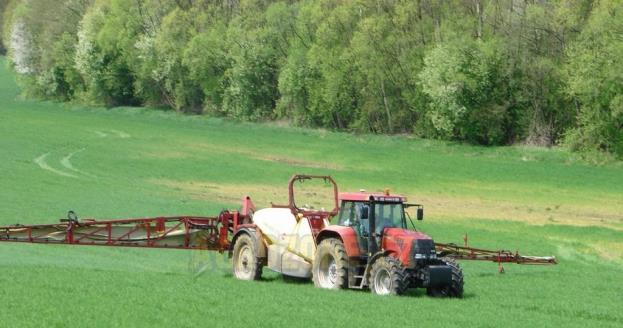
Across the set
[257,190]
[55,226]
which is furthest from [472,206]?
[55,226]

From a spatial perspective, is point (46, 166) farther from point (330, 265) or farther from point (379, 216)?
point (379, 216)

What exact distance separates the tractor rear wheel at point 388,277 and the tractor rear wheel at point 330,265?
71cm

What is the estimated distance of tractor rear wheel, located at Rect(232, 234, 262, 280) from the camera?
85.9 feet

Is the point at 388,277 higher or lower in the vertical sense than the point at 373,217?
lower

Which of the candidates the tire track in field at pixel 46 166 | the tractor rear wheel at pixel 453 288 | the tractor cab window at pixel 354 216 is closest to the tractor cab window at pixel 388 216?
the tractor cab window at pixel 354 216

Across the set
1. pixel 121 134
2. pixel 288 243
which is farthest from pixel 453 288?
pixel 121 134

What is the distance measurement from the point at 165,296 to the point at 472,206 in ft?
101

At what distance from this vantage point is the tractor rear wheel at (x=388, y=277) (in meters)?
22.6

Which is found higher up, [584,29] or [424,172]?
[584,29]

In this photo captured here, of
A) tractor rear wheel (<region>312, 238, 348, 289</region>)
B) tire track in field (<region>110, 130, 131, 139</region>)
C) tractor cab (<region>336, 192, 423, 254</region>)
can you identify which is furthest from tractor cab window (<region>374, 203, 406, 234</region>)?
tire track in field (<region>110, 130, 131, 139</region>)

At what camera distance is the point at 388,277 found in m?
22.9

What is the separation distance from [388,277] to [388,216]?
1.55 m

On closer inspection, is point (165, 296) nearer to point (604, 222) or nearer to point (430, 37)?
point (604, 222)

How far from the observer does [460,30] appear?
268 ft
